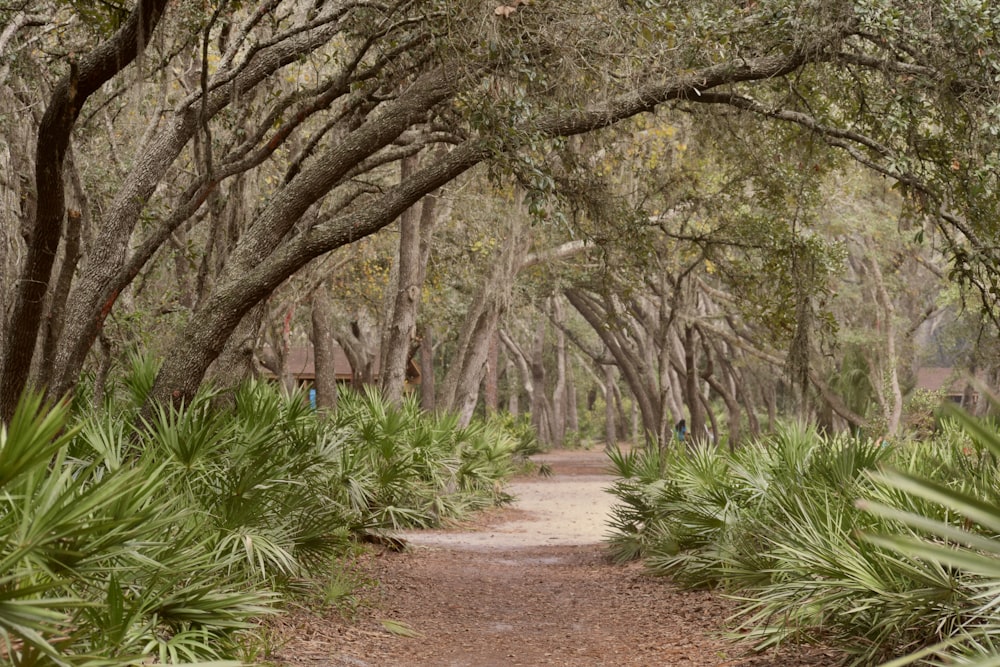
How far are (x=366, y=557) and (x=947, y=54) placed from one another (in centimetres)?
760

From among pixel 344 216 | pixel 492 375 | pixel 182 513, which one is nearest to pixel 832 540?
pixel 182 513

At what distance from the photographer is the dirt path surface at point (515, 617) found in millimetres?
7223

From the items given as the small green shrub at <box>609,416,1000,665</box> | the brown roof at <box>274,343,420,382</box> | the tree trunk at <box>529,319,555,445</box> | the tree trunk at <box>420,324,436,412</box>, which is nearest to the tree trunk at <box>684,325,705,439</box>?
the tree trunk at <box>420,324,436,412</box>

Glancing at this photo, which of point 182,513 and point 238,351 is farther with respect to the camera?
point 238,351

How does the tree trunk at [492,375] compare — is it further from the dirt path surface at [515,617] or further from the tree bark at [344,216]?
the tree bark at [344,216]

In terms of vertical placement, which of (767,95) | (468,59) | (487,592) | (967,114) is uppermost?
(767,95)

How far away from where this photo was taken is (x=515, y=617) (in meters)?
9.11

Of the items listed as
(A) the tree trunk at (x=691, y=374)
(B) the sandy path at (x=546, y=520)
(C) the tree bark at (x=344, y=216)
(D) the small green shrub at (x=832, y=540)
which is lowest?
(B) the sandy path at (x=546, y=520)

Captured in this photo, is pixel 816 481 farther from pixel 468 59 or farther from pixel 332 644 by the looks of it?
pixel 468 59

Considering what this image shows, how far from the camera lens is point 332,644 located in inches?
287

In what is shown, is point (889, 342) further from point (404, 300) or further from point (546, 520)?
point (404, 300)

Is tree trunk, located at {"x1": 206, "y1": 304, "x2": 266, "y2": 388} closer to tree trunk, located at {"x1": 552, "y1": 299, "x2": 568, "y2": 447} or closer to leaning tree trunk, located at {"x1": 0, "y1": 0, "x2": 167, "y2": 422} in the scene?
leaning tree trunk, located at {"x1": 0, "y1": 0, "x2": 167, "y2": 422}

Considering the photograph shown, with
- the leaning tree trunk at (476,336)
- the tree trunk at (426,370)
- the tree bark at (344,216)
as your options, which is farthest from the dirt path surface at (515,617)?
the tree trunk at (426,370)

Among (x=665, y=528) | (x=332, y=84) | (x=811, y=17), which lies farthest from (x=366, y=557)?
(x=811, y=17)
